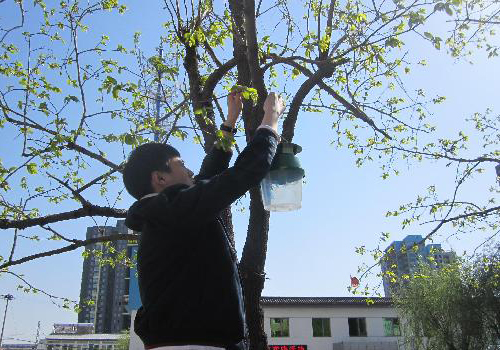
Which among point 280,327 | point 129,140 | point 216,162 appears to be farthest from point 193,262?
point 280,327

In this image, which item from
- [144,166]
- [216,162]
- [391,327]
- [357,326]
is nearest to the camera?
[144,166]

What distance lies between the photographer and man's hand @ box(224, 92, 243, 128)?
2967mm

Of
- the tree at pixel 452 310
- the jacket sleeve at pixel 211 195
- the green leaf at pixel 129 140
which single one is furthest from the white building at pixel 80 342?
the jacket sleeve at pixel 211 195

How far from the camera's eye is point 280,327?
29750mm

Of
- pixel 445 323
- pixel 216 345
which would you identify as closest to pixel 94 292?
pixel 445 323

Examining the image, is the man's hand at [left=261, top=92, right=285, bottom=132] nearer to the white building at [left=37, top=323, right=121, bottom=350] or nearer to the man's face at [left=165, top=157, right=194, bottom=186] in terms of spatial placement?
the man's face at [left=165, top=157, right=194, bottom=186]

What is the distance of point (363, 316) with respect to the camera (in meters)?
30.8

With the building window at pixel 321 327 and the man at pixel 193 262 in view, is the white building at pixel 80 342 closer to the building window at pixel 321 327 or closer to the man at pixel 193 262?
the building window at pixel 321 327

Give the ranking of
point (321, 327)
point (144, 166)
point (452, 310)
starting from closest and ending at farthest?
point (144, 166), point (452, 310), point (321, 327)

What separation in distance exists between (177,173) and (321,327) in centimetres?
2997

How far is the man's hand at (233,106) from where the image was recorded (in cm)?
297

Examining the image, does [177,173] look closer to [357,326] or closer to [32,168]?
[32,168]

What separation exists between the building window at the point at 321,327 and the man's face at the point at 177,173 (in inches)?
1169

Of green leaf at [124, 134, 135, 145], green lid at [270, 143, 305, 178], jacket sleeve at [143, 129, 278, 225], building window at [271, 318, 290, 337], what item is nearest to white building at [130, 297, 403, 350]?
building window at [271, 318, 290, 337]
